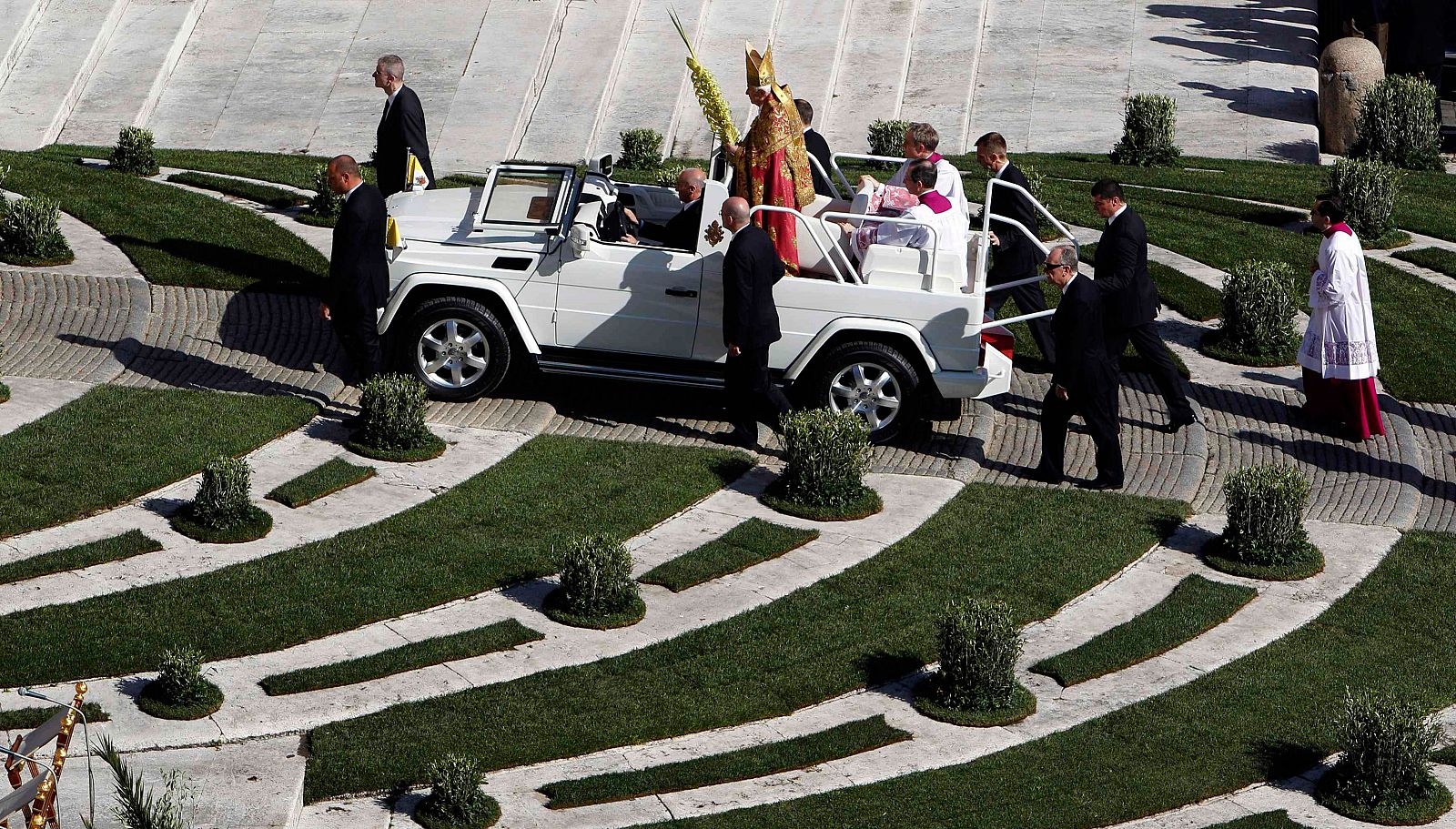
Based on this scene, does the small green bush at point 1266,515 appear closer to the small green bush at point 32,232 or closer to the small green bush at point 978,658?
the small green bush at point 978,658

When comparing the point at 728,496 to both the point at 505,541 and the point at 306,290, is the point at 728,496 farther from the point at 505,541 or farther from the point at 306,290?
the point at 306,290

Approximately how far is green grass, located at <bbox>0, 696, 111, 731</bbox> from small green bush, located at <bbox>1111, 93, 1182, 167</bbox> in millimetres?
17899

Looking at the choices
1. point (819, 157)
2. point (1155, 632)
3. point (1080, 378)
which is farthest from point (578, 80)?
point (1155, 632)

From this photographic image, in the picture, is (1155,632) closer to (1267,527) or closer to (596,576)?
(1267,527)

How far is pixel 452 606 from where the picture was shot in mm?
11109

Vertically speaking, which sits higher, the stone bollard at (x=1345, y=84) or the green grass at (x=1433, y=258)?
the stone bollard at (x=1345, y=84)

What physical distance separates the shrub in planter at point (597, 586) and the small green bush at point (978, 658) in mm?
2102

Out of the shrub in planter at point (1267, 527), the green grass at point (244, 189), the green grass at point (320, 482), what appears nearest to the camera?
the shrub in planter at point (1267, 527)

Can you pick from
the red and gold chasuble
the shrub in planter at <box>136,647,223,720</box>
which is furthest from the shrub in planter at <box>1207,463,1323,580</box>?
the shrub in planter at <box>136,647,223,720</box>

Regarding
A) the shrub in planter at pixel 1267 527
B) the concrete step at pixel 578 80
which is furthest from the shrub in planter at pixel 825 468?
the concrete step at pixel 578 80

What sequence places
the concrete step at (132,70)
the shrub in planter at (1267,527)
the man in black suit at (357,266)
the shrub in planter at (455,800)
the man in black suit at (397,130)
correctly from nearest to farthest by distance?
the shrub in planter at (455,800) < the shrub in planter at (1267,527) < the man in black suit at (357,266) < the man in black suit at (397,130) < the concrete step at (132,70)

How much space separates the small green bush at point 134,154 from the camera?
67.3 feet

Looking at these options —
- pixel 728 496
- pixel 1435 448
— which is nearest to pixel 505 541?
pixel 728 496

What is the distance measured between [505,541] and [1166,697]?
15.3 feet
